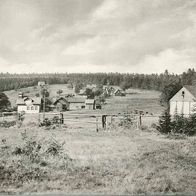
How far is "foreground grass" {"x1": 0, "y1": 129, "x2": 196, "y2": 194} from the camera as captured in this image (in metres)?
8.77

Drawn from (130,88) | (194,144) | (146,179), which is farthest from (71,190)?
(130,88)

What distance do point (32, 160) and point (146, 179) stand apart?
465 centimetres

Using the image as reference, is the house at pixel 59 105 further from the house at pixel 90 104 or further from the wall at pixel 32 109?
the house at pixel 90 104

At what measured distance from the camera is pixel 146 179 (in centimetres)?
955

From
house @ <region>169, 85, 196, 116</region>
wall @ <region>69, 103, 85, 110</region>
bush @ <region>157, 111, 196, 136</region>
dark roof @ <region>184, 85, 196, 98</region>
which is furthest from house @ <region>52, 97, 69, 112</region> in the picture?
bush @ <region>157, 111, 196, 136</region>

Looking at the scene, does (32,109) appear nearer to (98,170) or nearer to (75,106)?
(75,106)

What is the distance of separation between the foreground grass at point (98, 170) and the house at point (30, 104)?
2796 inches

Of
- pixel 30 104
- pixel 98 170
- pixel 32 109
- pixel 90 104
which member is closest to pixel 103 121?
pixel 98 170

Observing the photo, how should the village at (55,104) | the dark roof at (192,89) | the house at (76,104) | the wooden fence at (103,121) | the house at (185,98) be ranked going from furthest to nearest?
the house at (76,104) < the village at (55,104) < the dark roof at (192,89) < the house at (185,98) < the wooden fence at (103,121)

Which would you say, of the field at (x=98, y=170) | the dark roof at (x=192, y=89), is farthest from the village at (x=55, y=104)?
the field at (x=98, y=170)

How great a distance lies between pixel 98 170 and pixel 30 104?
7785 cm

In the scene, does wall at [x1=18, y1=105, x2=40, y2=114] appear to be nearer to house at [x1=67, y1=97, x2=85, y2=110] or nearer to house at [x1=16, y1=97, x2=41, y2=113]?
house at [x1=16, y1=97, x2=41, y2=113]

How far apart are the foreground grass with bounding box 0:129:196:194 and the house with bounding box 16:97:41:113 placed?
71013 millimetres

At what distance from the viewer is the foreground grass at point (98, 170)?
28.8 feet
